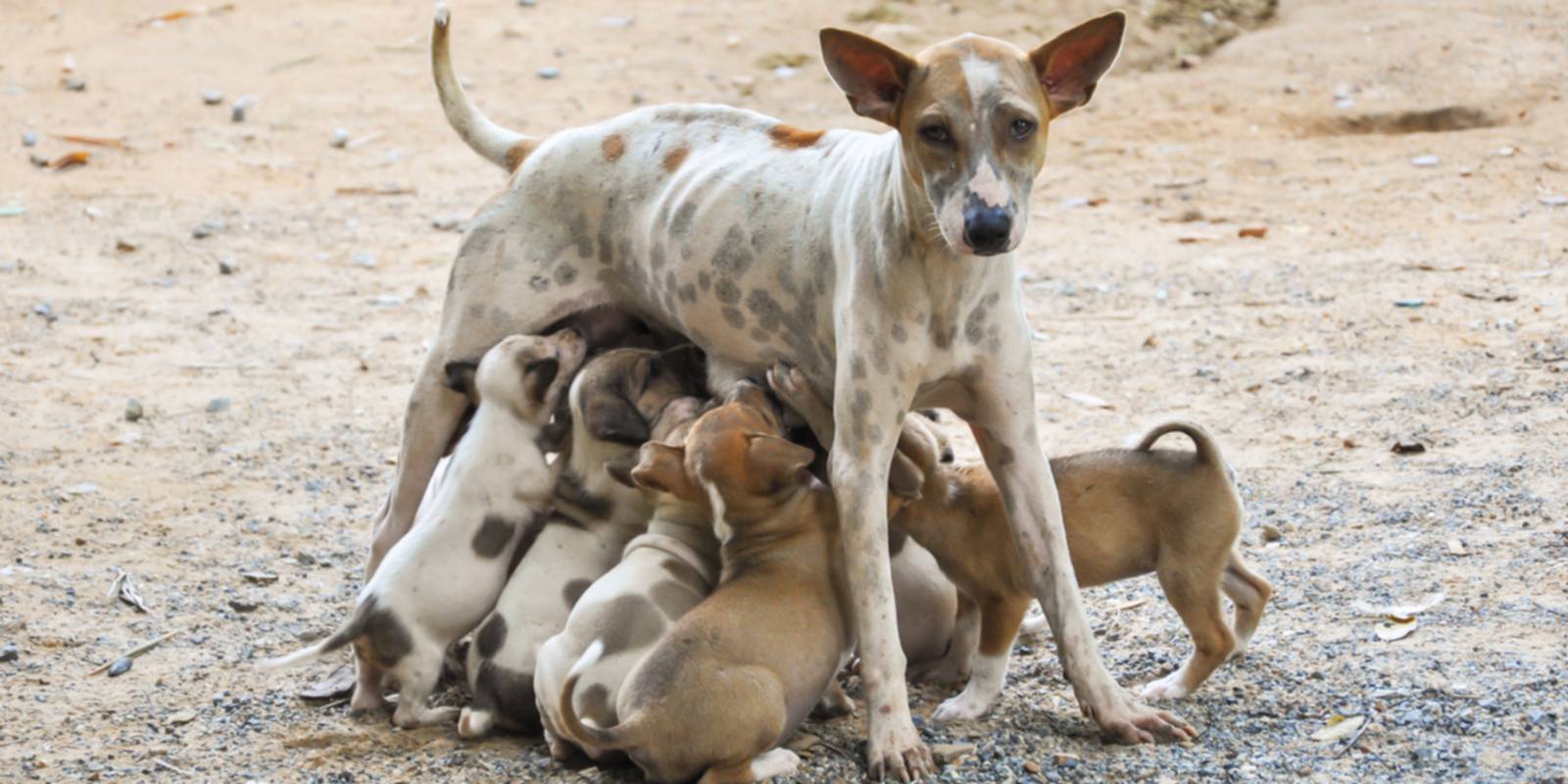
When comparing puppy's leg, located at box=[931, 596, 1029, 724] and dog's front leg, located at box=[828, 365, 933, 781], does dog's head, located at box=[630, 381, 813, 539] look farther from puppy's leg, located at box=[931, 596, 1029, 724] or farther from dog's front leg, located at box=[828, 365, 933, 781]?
puppy's leg, located at box=[931, 596, 1029, 724]

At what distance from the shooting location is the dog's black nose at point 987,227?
391cm

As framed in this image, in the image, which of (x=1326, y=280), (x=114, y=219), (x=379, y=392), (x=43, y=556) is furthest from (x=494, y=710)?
(x=114, y=219)

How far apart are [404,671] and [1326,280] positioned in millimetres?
5964

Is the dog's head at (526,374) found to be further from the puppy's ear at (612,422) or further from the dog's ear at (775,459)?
the dog's ear at (775,459)

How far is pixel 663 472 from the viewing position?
4531mm

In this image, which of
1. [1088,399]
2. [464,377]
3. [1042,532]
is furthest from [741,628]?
[1088,399]

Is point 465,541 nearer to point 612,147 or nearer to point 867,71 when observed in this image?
point 612,147

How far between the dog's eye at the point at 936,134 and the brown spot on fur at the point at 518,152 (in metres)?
1.91

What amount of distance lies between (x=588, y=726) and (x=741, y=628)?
430mm

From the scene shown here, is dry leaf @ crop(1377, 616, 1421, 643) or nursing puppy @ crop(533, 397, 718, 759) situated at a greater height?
nursing puppy @ crop(533, 397, 718, 759)

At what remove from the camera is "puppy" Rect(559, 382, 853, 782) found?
4.01m

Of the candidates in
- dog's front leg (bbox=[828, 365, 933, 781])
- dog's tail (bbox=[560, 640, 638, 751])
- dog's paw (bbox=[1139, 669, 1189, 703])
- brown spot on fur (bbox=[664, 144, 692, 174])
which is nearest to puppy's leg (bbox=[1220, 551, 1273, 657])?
dog's paw (bbox=[1139, 669, 1189, 703])

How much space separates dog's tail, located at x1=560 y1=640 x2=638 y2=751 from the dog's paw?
1.56 m

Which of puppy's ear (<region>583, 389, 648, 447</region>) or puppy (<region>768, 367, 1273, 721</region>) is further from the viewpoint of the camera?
puppy's ear (<region>583, 389, 648, 447</region>)
